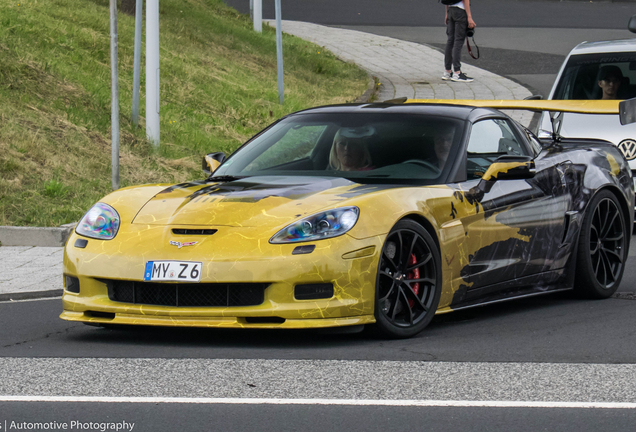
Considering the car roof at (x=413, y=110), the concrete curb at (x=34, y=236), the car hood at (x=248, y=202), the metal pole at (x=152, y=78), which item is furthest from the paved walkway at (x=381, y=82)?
the metal pole at (x=152, y=78)

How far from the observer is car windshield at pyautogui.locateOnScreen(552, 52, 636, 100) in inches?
490

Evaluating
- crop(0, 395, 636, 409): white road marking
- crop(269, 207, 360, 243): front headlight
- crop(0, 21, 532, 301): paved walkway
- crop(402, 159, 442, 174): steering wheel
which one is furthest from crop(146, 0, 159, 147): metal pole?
crop(0, 395, 636, 409): white road marking

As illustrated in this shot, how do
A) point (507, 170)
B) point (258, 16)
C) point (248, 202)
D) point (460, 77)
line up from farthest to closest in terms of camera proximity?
point (258, 16) < point (460, 77) < point (507, 170) < point (248, 202)

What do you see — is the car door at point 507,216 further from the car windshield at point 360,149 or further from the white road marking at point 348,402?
the white road marking at point 348,402

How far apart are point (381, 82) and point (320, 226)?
54.2ft

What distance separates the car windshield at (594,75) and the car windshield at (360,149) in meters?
5.97

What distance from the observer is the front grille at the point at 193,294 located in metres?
5.78

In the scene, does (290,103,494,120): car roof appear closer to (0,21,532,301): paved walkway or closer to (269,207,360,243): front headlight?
(269,207,360,243): front headlight

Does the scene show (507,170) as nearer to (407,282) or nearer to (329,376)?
(407,282)

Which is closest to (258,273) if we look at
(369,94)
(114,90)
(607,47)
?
(114,90)

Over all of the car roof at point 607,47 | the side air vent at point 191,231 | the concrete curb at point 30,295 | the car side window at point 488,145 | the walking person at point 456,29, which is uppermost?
the walking person at point 456,29

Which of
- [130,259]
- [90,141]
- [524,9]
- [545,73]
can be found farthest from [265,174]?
[524,9]

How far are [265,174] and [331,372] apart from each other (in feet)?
6.64

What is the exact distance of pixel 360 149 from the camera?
6.94m
